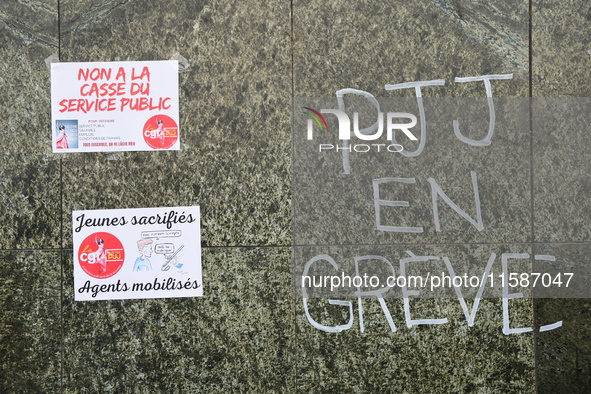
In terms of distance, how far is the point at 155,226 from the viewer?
3.49 metres

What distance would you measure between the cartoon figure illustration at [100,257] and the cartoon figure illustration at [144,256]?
0.19 metres

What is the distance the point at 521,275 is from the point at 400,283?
76cm

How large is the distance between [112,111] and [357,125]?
1523 millimetres

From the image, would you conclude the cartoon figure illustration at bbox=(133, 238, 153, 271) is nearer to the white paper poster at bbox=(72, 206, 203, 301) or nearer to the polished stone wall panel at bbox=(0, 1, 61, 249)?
the white paper poster at bbox=(72, 206, 203, 301)

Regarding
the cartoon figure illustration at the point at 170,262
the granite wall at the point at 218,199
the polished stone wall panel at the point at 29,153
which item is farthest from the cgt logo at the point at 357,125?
the polished stone wall panel at the point at 29,153

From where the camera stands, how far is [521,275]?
3.51 metres

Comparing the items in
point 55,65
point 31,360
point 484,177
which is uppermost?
point 55,65

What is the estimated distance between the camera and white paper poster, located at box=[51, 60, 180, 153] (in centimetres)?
347

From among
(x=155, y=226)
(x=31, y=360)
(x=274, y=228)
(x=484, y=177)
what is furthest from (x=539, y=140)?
(x=31, y=360)

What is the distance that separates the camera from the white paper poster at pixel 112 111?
137 inches

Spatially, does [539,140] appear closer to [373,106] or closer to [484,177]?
[484,177]

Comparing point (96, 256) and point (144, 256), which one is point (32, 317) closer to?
point (96, 256)

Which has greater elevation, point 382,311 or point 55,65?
point 55,65

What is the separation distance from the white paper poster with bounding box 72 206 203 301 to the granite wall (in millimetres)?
62
